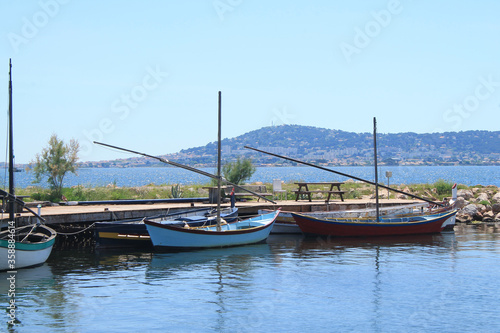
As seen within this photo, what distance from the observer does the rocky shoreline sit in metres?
37.1

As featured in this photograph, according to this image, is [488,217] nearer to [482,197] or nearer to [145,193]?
[482,197]

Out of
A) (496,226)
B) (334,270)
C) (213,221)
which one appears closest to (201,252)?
(213,221)

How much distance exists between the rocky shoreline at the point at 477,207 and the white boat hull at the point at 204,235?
15.9 m

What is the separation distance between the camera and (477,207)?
3788cm

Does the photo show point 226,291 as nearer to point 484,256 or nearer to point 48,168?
point 484,256

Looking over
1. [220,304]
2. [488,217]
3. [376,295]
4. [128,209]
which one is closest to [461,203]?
[488,217]

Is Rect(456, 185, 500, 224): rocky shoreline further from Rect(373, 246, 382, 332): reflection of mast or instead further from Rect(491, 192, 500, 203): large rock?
Rect(373, 246, 382, 332): reflection of mast

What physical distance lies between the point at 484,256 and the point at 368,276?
6.86 m

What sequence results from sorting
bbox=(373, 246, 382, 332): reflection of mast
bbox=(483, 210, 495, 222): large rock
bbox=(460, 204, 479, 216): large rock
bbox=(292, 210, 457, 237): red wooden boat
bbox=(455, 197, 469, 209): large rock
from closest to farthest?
bbox=(373, 246, 382, 332): reflection of mast → bbox=(292, 210, 457, 237): red wooden boat → bbox=(483, 210, 495, 222): large rock → bbox=(460, 204, 479, 216): large rock → bbox=(455, 197, 469, 209): large rock

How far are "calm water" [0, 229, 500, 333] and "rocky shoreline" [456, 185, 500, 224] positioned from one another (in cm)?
1179

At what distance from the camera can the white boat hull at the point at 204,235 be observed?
23781mm

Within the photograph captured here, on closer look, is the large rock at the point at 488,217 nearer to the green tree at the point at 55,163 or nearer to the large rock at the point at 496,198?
the large rock at the point at 496,198

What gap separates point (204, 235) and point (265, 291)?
24.5ft

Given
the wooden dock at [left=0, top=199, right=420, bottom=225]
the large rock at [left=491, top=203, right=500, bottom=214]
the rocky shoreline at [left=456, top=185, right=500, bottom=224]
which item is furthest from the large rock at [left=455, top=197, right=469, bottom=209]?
the wooden dock at [left=0, top=199, right=420, bottom=225]
